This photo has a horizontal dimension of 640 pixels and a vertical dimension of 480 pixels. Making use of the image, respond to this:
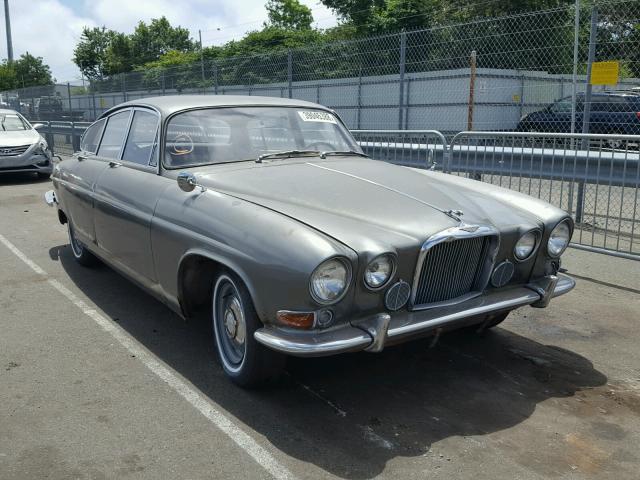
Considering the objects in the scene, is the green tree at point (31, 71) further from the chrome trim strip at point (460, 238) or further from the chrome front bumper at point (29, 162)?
the chrome trim strip at point (460, 238)

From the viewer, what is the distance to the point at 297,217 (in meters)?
3.31

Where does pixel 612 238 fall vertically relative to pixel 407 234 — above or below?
below

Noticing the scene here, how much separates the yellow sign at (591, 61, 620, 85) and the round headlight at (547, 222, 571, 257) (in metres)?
4.98

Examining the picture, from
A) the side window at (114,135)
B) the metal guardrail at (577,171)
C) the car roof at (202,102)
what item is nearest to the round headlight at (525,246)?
the car roof at (202,102)

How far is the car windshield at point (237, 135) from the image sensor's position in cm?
434

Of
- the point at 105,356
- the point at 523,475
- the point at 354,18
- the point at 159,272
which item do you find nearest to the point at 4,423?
the point at 105,356

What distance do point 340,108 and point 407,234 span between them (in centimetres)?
1381

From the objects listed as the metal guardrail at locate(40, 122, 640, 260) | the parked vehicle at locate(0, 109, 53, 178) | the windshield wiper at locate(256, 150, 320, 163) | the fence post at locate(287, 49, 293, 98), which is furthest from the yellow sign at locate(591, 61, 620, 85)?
the parked vehicle at locate(0, 109, 53, 178)

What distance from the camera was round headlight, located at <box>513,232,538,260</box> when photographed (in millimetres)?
3678

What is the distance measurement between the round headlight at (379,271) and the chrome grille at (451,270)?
0.23 m

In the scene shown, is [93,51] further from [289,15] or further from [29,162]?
[29,162]

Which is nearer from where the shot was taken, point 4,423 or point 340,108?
point 4,423

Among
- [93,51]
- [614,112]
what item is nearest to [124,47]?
[93,51]

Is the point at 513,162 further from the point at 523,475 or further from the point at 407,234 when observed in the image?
the point at 523,475
